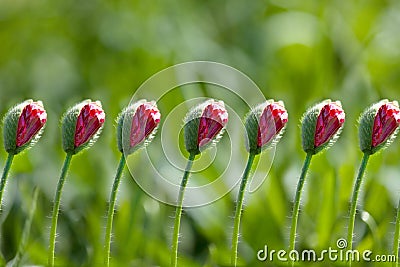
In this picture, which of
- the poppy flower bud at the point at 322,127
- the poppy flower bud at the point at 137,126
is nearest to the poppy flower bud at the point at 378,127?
the poppy flower bud at the point at 322,127

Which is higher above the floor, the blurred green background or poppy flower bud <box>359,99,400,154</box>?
the blurred green background

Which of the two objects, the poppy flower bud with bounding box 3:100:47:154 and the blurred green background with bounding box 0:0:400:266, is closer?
the poppy flower bud with bounding box 3:100:47:154

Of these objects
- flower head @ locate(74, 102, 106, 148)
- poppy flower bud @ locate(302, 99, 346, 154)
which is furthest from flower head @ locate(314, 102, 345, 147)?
flower head @ locate(74, 102, 106, 148)

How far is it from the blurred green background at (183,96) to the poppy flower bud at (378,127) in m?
0.15

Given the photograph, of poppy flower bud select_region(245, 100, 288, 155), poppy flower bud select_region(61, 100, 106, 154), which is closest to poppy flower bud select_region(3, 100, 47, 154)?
poppy flower bud select_region(61, 100, 106, 154)

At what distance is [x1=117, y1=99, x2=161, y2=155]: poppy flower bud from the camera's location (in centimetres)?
50

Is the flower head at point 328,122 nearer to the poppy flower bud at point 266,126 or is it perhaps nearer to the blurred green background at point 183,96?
the poppy flower bud at point 266,126

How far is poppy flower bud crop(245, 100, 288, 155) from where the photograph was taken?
50cm

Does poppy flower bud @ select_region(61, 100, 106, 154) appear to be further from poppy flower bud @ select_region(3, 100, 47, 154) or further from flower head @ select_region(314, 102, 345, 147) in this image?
flower head @ select_region(314, 102, 345, 147)

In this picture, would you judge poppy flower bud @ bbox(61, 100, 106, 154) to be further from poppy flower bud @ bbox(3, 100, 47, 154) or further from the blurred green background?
the blurred green background

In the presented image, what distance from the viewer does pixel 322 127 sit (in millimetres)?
505

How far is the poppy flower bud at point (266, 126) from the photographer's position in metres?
0.50

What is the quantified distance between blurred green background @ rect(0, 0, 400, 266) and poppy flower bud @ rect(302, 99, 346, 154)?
0.16m

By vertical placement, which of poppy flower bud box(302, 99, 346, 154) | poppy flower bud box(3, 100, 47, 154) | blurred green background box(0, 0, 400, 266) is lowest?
poppy flower bud box(3, 100, 47, 154)
